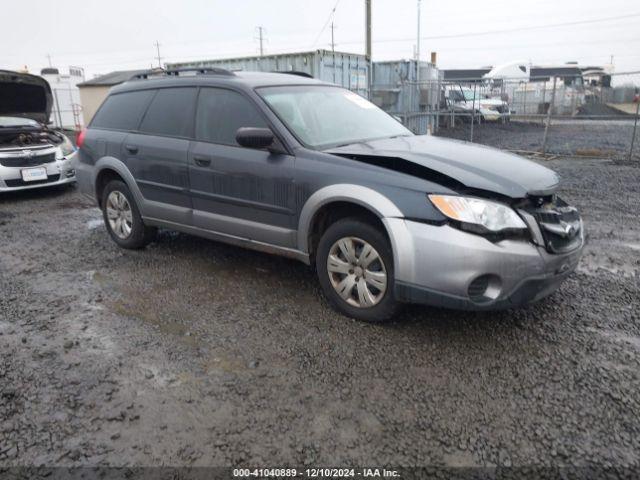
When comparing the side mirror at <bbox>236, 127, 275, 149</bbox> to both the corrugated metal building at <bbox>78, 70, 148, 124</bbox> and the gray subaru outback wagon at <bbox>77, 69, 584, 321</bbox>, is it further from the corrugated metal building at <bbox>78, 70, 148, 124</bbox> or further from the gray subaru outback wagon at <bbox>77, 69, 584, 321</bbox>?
the corrugated metal building at <bbox>78, 70, 148, 124</bbox>

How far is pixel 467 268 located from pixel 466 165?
0.81 meters

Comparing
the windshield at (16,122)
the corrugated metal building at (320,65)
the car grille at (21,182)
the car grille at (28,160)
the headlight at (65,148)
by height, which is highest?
the corrugated metal building at (320,65)

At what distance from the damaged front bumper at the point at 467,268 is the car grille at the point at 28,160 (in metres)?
7.42

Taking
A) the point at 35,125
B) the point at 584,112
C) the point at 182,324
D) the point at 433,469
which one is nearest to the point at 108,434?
the point at 182,324

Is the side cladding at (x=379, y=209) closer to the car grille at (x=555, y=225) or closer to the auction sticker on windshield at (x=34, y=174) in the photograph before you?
the car grille at (x=555, y=225)

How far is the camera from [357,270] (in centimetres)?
371

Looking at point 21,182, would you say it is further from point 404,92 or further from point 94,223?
point 404,92

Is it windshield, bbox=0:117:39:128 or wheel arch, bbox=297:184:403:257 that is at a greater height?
windshield, bbox=0:117:39:128

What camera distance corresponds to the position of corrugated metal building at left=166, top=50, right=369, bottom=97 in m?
15.0

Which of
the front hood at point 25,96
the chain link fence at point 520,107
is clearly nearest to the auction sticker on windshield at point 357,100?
the front hood at point 25,96

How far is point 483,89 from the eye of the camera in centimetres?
1630

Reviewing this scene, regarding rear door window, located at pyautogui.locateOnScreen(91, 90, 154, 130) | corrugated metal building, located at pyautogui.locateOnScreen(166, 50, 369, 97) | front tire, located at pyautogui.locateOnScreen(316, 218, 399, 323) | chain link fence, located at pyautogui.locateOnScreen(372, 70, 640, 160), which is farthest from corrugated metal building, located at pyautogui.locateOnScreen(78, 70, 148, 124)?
front tire, located at pyautogui.locateOnScreen(316, 218, 399, 323)

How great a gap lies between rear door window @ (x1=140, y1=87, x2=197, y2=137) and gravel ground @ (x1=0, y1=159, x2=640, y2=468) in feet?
4.45

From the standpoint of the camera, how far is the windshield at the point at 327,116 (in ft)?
13.8
